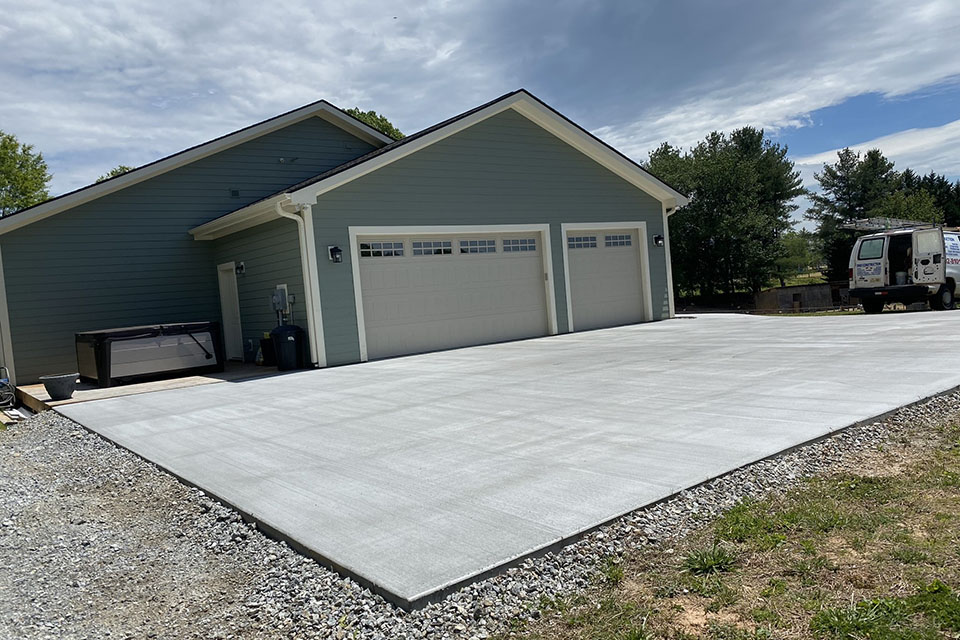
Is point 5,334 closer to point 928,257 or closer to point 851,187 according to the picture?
point 928,257

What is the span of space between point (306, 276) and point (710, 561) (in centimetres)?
950

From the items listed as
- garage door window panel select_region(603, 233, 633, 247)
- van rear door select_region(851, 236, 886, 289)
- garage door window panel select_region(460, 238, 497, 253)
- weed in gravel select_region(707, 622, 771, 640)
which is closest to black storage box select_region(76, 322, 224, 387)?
garage door window panel select_region(460, 238, 497, 253)

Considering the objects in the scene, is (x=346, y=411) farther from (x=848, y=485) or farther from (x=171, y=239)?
(x=171, y=239)

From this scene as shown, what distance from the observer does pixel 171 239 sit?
1388 centimetres

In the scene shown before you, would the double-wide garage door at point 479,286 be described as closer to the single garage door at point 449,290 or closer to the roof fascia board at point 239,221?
the single garage door at point 449,290

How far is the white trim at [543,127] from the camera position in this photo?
456 inches

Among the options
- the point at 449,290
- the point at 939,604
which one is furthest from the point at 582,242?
the point at 939,604

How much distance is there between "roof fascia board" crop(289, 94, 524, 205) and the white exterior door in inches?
155

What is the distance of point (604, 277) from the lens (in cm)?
1561

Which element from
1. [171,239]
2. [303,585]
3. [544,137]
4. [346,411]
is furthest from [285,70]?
[303,585]

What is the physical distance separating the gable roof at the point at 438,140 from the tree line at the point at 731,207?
56.7ft

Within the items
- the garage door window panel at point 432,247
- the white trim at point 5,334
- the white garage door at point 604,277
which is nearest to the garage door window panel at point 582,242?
the white garage door at point 604,277

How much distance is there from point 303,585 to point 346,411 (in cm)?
411

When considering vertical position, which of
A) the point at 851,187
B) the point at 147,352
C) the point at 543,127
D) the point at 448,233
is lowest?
the point at 147,352
